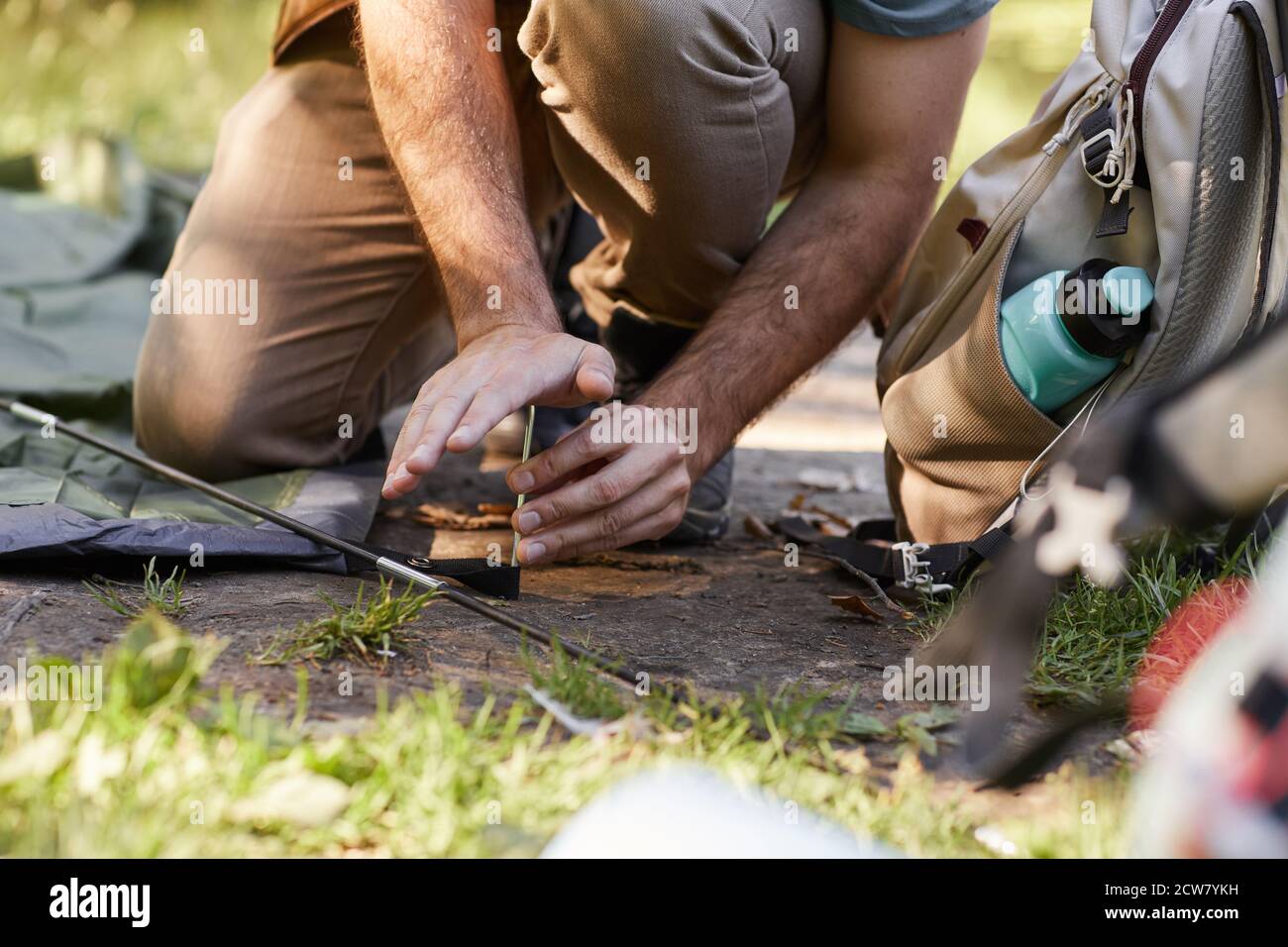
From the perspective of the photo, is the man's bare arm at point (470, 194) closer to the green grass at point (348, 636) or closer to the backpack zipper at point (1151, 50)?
the green grass at point (348, 636)

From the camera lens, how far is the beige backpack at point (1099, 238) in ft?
4.71

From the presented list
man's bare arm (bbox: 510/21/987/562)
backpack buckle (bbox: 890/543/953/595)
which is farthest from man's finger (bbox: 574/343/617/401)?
backpack buckle (bbox: 890/543/953/595)

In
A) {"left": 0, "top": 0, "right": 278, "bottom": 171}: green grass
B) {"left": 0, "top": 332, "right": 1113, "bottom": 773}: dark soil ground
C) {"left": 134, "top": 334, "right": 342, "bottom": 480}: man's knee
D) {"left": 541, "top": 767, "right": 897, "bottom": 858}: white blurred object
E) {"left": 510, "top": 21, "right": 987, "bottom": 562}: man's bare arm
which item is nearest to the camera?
{"left": 541, "top": 767, "right": 897, "bottom": 858}: white blurred object

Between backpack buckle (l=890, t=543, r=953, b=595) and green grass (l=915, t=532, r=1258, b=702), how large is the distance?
0.02 m

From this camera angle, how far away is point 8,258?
2.82 metres

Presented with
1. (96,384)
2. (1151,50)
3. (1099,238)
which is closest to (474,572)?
(1099,238)

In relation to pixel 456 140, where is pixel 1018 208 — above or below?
below

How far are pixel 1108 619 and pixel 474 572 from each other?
799 mm

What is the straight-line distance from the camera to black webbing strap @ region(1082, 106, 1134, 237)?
1517 millimetres

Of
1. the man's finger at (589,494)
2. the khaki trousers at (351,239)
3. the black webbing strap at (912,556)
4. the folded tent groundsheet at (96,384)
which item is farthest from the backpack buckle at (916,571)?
the folded tent groundsheet at (96,384)

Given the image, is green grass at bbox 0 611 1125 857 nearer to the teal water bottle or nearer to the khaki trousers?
the teal water bottle

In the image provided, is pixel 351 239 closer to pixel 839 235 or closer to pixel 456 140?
pixel 456 140

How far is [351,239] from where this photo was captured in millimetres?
2219

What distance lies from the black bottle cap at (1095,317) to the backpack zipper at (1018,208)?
0.14 m
